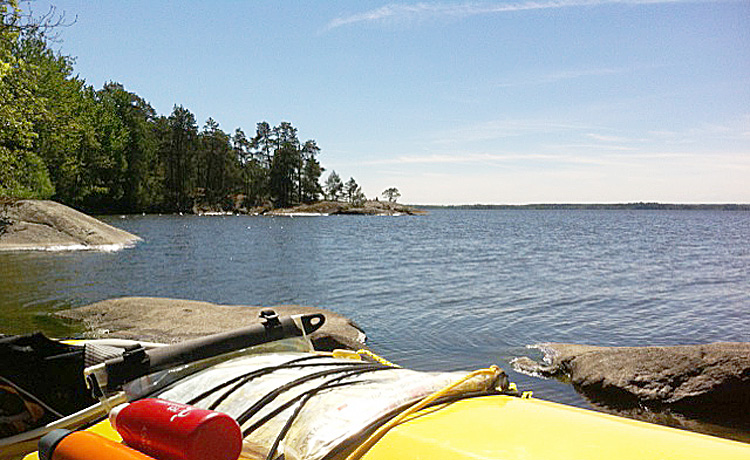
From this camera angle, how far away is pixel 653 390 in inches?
291

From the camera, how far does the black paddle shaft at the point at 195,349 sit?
2914 millimetres

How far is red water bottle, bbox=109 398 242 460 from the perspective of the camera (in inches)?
80.0


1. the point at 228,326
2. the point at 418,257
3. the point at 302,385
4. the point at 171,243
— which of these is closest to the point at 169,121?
the point at 171,243

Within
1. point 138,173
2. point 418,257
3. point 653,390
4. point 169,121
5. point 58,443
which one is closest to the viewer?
point 58,443

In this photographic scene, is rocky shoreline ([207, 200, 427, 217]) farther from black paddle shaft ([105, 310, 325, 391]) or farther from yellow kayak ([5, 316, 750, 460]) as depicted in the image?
yellow kayak ([5, 316, 750, 460])

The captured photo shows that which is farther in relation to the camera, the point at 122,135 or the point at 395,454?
the point at 122,135

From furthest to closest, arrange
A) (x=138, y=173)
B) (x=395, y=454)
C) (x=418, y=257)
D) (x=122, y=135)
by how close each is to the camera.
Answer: (x=138, y=173) → (x=122, y=135) → (x=418, y=257) → (x=395, y=454)

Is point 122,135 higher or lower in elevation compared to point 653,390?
higher

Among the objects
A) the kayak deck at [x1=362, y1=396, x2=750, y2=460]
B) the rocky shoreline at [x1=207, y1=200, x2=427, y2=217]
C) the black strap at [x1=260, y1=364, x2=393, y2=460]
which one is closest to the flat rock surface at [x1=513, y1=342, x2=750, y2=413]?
the kayak deck at [x1=362, y1=396, x2=750, y2=460]

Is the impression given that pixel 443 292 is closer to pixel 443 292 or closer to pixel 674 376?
pixel 443 292

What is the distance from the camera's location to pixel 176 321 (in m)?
10.8

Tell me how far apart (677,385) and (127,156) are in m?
Result: 76.9

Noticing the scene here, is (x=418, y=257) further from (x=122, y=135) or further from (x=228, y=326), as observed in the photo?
(x=122, y=135)

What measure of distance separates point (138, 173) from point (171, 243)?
4415cm
